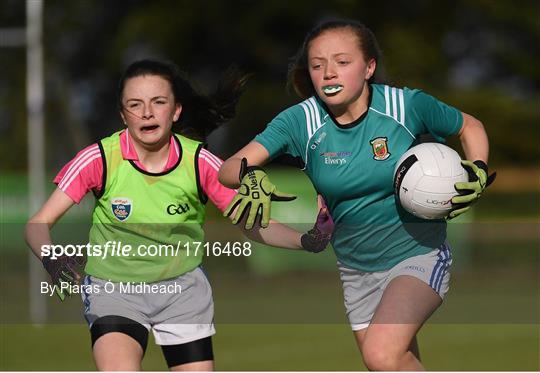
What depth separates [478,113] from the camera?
2864cm

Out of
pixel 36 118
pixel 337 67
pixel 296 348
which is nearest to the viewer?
pixel 337 67

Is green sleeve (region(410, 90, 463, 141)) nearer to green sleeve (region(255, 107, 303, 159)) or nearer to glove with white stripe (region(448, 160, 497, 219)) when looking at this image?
Result: glove with white stripe (region(448, 160, 497, 219))

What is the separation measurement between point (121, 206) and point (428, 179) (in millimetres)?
1483

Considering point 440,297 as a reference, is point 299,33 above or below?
above

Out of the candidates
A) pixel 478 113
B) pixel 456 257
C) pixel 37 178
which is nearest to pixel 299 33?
pixel 478 113

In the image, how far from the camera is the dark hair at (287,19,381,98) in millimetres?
6426

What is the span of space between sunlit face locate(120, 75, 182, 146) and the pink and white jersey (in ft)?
0.25

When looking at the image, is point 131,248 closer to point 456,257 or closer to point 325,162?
point 325,162

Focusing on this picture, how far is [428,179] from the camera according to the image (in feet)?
20.4

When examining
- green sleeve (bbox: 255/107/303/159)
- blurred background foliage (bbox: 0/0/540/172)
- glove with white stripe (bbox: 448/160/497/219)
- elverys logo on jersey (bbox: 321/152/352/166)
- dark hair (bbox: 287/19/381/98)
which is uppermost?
blurred background foliage (bbox: 0/0/540/172)

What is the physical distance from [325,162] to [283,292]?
479 inches

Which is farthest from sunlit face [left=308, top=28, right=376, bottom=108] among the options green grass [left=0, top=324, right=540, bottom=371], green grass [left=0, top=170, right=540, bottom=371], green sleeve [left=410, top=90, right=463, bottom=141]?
green grass [left=0, top=324, right=540, bottom=371]

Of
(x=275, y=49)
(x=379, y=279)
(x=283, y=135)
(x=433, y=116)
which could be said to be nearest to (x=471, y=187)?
(x=433, y=116)

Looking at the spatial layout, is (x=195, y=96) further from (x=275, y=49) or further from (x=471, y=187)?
(x=275, y=49)
